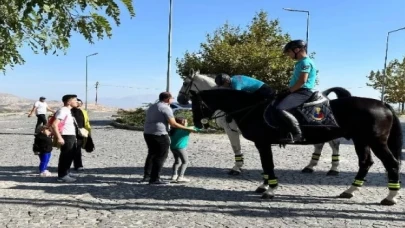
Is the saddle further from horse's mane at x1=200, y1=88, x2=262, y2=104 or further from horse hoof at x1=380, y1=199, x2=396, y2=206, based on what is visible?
horse hoof at x1=380, y1=199, x2=396, y2=206

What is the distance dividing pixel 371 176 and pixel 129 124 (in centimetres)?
1578

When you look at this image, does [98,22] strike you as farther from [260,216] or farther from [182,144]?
[182,144]

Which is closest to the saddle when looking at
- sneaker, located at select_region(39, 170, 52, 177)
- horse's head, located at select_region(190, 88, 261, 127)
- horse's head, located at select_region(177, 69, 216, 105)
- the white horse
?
horse's head, located at select_region(190, 88, 261, 127)

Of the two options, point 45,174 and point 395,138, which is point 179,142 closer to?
point 45,174

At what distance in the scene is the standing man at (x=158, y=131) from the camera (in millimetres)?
8008

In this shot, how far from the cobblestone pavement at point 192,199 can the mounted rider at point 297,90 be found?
127 centimetres

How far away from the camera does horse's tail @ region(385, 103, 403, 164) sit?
Answer: 696 cm

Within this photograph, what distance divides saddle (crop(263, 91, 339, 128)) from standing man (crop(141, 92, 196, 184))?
229cm

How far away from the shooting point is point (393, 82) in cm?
5384

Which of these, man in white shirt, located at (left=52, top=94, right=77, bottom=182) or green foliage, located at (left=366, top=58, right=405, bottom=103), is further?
green foliage, located at (left=366, top=58, right=405, bottom=103)

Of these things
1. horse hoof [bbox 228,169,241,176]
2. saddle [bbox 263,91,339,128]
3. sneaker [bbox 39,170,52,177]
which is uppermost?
saddle [bbox 263,91,339,128]

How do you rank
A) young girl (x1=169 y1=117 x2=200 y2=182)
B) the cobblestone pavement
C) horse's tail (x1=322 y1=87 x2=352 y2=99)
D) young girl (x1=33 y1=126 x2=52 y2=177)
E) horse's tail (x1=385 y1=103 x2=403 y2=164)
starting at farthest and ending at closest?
young girl (x1=33 y1=126 x2=52 y2=177) < young girl (x1=169 y1=117 x2=200 y2=182) < horse's tail (x1=322 y1=87 x2=352 y2=99) < horse's tail (x1=385 y1=103 x2=403 y2=164) < the cobblestone pavement

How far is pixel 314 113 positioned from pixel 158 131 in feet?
9.74

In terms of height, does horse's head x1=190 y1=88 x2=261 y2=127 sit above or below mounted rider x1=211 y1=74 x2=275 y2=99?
below
